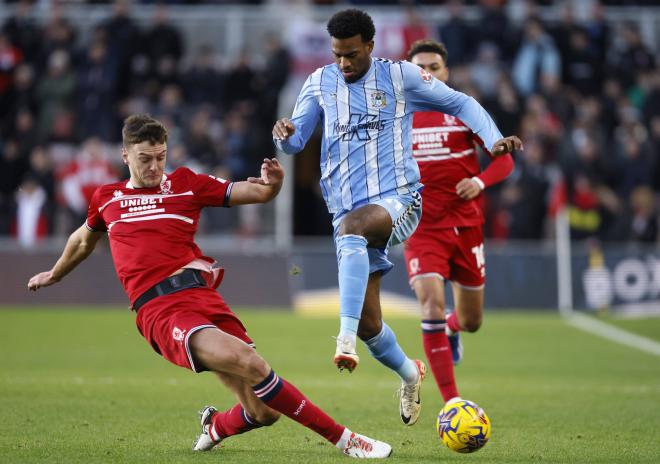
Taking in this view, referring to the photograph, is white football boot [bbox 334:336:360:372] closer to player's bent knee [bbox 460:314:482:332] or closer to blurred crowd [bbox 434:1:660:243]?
player's bent knee [bbox 460:314:482:332]

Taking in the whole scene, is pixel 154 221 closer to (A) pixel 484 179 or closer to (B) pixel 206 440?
(B) pixel 206 440

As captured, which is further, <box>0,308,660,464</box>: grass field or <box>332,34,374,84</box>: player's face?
<box>332,34,374,84</box>: player's face

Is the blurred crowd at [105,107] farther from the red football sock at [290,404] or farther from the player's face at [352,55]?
the red football sock at [290,404]

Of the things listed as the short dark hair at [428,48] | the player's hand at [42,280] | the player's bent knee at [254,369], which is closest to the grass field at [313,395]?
the player's bent knee at [254,369]

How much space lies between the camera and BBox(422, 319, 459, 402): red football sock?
8.83 metres

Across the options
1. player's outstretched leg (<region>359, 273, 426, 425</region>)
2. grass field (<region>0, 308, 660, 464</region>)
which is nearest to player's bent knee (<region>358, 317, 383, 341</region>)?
player's outstretched leg (<region>359, 273, 426, 425</region>)

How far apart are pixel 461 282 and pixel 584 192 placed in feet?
33.5

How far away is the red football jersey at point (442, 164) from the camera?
9.67 m

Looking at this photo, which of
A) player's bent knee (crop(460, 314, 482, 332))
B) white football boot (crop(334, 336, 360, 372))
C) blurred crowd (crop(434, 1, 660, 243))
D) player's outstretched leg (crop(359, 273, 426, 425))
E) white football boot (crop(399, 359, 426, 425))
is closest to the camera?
white football boot (crop(334, 336, 360, 372))

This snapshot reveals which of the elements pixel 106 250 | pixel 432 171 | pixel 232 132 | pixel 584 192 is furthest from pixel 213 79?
pixel 432 171

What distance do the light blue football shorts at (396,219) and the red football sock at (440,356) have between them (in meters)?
1.12

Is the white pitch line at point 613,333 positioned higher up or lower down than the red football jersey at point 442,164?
lower down

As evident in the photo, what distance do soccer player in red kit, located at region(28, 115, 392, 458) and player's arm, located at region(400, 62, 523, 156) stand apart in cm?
139

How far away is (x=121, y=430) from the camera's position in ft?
26.8
